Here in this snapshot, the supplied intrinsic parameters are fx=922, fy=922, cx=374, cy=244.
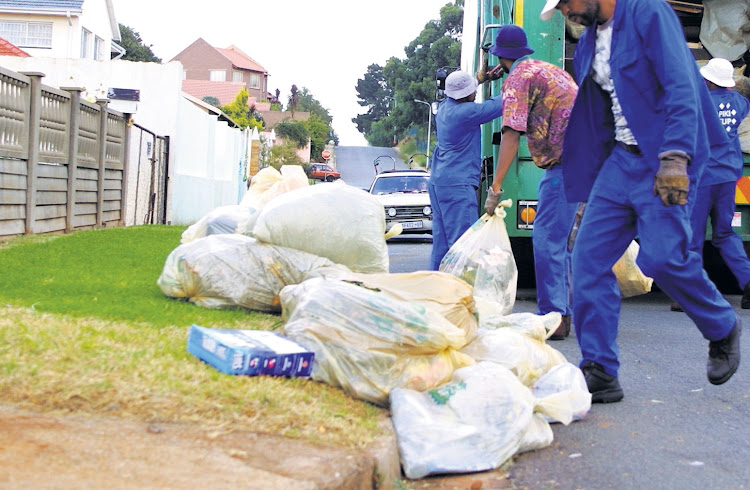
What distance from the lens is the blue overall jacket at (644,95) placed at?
148 inches

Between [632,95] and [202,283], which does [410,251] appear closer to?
[202,283]

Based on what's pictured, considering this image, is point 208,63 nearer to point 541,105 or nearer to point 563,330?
point 541,105

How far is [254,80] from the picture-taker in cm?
11025

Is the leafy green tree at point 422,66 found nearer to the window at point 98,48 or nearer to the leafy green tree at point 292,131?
the leafy green tree at point 292,131

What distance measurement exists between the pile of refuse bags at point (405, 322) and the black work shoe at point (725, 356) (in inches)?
23.5

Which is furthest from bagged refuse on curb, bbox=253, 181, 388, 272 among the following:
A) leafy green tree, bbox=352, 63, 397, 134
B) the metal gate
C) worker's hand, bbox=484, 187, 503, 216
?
leafy green tree, bbox=352, 63, 397, 134

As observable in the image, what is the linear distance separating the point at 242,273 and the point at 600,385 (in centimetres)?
219

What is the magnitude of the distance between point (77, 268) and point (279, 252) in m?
2.12

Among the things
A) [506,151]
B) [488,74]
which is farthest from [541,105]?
[488,74]

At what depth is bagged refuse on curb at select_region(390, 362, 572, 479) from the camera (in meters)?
3.14

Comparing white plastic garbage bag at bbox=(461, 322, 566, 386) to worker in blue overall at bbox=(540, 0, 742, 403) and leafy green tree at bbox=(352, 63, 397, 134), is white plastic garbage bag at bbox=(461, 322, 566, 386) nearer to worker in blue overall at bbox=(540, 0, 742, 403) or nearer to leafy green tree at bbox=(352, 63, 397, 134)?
worker in blue overall at bbox=(540, 0, 742, 403)

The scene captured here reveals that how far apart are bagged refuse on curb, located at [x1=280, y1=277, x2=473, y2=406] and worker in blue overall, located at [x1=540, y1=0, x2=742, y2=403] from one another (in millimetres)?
777

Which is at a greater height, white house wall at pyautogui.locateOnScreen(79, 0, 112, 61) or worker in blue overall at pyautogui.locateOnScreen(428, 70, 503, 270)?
white house wall at pyautogui.locateOnScreen(79, 0, 112, 61)

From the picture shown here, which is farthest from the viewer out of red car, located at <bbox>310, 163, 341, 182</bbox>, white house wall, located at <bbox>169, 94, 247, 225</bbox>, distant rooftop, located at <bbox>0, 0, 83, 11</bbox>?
red car, located at <bbox>310, 163, 341, 182</bbox>
